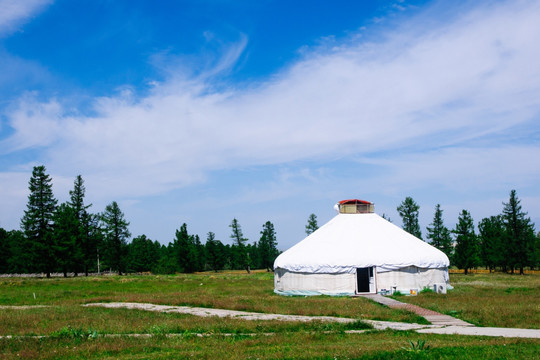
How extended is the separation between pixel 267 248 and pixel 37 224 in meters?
40.9

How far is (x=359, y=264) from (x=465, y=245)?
111 ft

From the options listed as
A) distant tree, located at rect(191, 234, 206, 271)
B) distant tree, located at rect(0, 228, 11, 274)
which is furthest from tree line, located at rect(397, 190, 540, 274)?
distant tree, located at rect(0, 228, 11, 274)

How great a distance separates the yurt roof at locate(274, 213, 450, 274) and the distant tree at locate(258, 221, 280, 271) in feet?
174

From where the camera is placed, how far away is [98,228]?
63438 mm

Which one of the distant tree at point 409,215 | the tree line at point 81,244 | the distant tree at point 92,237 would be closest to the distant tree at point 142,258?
the tree line at point 81,244

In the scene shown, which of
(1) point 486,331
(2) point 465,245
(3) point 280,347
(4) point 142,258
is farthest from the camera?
(4) point 142,258

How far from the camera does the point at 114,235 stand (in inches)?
2507

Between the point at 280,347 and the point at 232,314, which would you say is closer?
the point at 280,347

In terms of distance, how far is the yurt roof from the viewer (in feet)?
85.2

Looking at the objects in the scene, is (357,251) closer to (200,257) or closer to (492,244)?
(492,244)

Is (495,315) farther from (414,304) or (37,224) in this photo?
(37,224)

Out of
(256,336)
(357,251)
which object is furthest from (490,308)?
(256,336)

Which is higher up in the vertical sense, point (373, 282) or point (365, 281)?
point (373, 282)

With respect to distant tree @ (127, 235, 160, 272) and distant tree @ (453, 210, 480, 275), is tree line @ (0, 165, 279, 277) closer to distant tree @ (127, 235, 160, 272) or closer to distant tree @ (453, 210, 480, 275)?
distant tree @ (127, 235, 160, 272)
